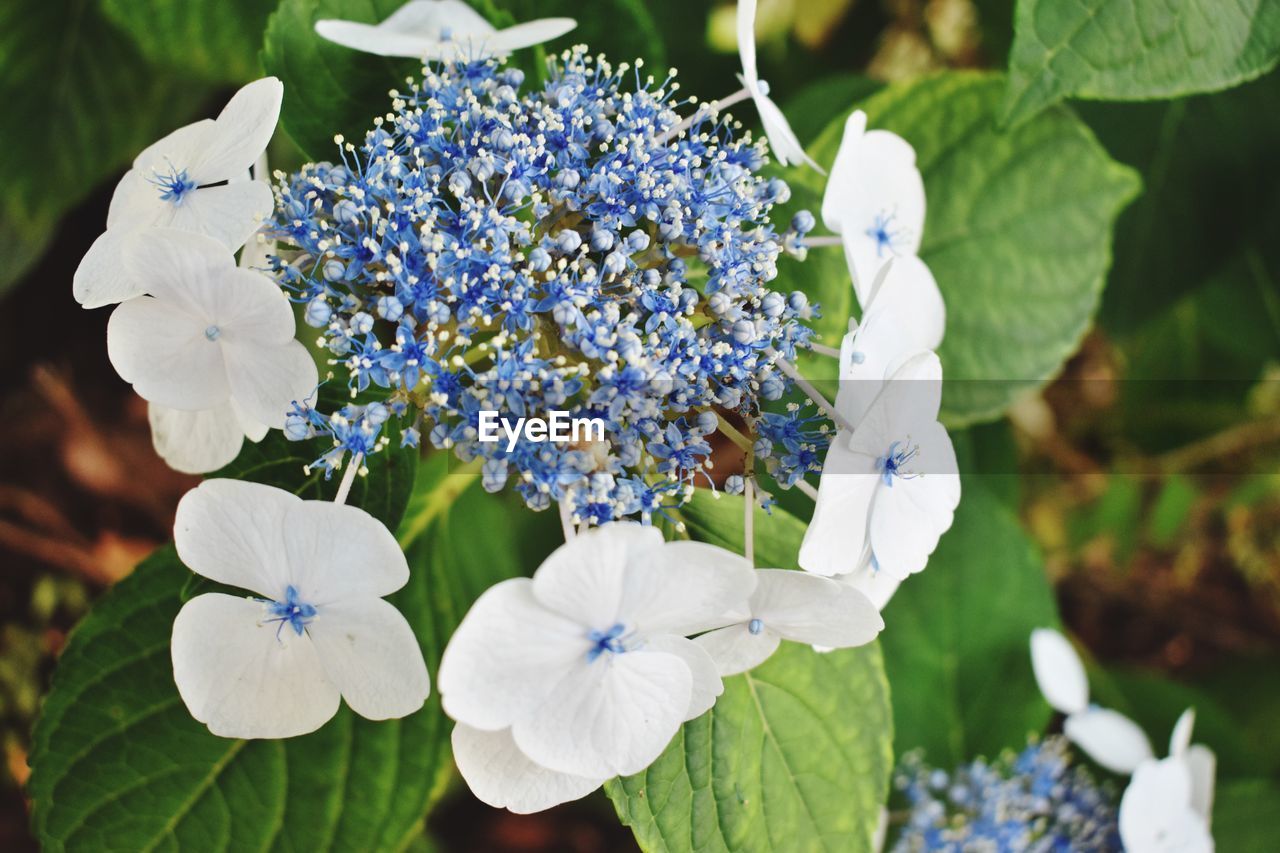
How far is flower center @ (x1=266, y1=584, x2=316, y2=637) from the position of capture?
639 mm

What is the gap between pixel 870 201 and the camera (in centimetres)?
85

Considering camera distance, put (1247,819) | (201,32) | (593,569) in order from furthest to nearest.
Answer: (1247,819) < (201,32) < (593,569)

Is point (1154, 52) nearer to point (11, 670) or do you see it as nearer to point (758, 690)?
point (758, 690)

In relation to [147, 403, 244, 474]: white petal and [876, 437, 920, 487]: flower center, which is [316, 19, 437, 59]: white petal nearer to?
[147, 403, 244, 474]: white petal

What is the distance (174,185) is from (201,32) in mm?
408

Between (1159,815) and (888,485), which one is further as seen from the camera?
(1159,815)

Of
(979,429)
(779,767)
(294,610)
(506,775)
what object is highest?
(294,610)

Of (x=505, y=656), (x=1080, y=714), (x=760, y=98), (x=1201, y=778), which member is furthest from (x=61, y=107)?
(x=1201, y=778)

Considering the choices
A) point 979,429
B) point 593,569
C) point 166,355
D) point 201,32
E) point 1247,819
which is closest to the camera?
point 593,569

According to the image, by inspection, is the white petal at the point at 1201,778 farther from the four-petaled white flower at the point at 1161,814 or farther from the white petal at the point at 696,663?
the white petal at the point at 696,663

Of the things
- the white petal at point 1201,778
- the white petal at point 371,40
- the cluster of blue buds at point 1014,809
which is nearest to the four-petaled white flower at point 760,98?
the white petal at point 371,40

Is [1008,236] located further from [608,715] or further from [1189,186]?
[608,715]

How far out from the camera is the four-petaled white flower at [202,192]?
26.1 inches

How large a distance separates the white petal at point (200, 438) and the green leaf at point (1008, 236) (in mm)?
695
